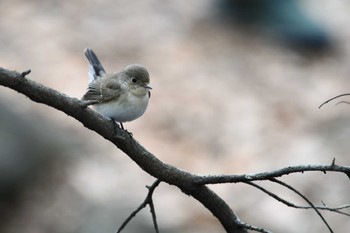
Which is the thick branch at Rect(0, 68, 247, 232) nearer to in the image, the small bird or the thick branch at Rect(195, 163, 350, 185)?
the thick branch at Rect(195, 163, 350, 185)

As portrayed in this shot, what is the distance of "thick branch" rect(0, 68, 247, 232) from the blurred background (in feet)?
10.2

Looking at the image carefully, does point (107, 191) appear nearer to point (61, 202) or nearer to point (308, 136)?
point (61, 202)

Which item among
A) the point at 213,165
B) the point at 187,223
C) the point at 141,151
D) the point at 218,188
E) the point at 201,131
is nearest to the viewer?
the point at 141,151

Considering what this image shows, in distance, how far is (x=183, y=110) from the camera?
7.82 meters

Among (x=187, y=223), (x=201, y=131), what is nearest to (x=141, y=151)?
(x=187, y=223)

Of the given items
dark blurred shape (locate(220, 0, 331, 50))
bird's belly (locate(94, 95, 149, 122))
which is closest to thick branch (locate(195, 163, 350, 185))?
bird's belly (locate(94, 95, 149, 122))

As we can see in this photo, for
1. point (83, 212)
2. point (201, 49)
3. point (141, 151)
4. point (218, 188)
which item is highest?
point (201, 49)

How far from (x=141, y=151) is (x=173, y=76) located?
579cm

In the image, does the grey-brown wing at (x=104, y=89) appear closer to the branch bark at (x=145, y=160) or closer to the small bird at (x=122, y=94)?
the small bird at (x=122, y=94)

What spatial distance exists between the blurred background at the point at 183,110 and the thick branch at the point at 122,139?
3.11 metres

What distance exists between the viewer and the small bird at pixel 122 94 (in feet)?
11.4

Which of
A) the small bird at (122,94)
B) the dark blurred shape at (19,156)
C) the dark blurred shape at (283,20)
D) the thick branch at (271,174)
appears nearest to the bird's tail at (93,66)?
the small bird at (122,94)

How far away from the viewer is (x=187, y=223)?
604cm

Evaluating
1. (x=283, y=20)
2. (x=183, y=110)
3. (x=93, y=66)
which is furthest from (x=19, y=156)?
(x=283, y=20)
